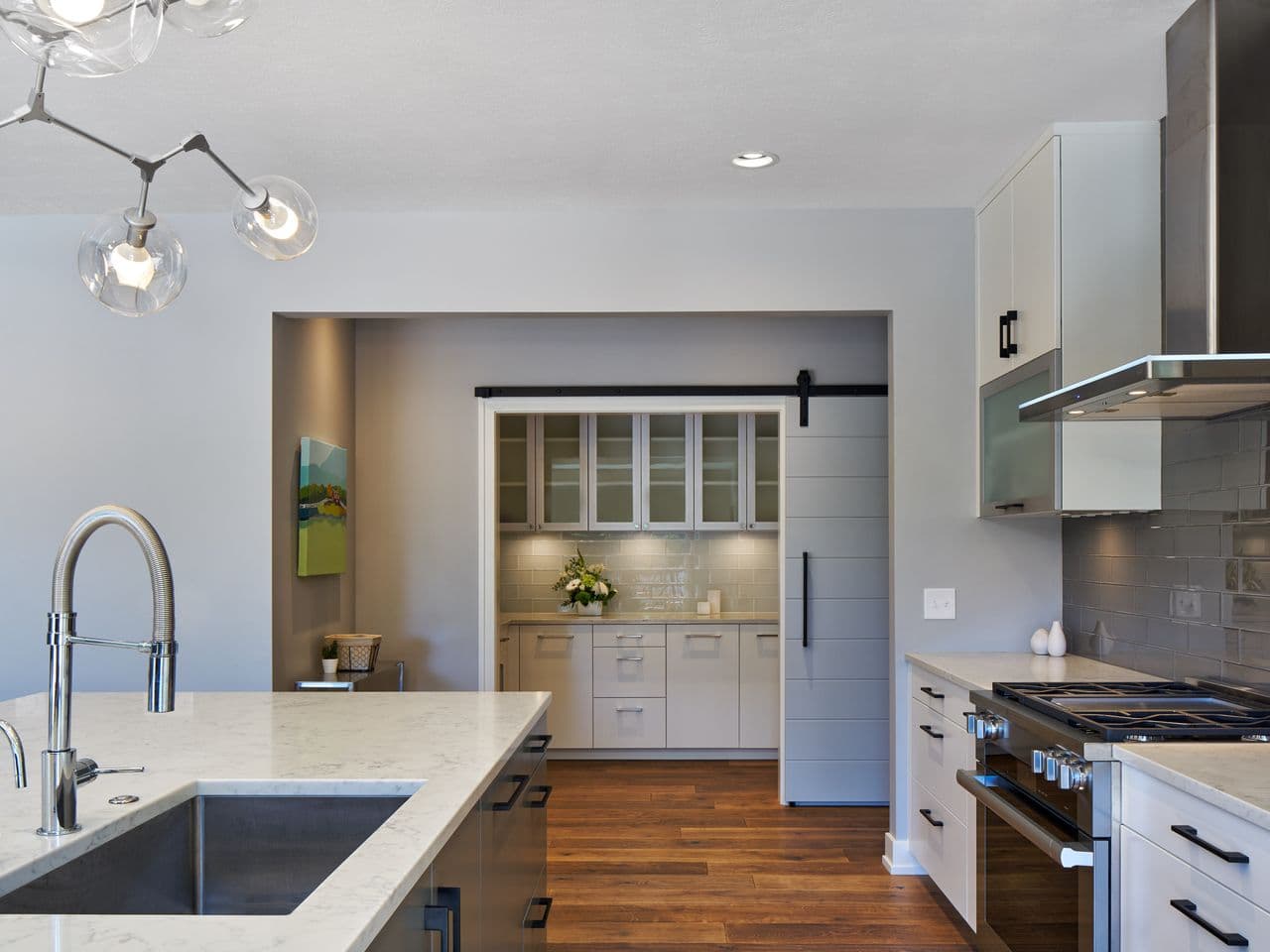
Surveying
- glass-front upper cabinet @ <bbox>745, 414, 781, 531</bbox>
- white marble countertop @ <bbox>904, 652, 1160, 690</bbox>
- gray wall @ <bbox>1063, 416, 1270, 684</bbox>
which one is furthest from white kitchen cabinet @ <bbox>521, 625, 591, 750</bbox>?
gray wall @ <bbox>1063, 416, 1270, 684</bbox>

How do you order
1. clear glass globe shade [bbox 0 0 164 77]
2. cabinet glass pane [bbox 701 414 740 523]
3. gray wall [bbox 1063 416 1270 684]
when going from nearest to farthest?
clear glass globe shade [bbox 0 0 164 77], gray wall [bbox 1063 416 1270 684], cabinet glass pane [bbox 701 414 740 523]

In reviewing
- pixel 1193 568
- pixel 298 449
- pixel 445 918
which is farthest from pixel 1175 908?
pixel 298 449

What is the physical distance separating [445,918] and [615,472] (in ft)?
16.7

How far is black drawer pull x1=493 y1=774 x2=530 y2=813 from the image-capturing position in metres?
2.35

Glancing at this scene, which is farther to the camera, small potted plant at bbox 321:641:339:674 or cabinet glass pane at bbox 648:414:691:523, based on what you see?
cabinet glass pane at bbox 648:414:691:523

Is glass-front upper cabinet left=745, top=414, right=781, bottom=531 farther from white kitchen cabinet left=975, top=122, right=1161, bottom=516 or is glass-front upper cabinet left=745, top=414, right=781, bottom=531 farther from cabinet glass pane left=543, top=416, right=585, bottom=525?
white kitchen cabinet left=975, top=122, right=1161, bottom=516

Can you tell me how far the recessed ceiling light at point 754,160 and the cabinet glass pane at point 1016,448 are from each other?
3.59 feet

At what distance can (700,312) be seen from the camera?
4.38 meters

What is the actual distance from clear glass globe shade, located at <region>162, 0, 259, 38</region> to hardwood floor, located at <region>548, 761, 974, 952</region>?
2.96 metres

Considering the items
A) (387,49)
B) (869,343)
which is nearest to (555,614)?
(869,343)

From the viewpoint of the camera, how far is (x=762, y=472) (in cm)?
679

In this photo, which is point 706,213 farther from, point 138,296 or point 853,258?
point 138,296

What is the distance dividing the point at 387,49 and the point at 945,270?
2339 mm

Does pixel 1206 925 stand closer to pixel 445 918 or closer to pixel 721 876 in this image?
pixel 445 918
